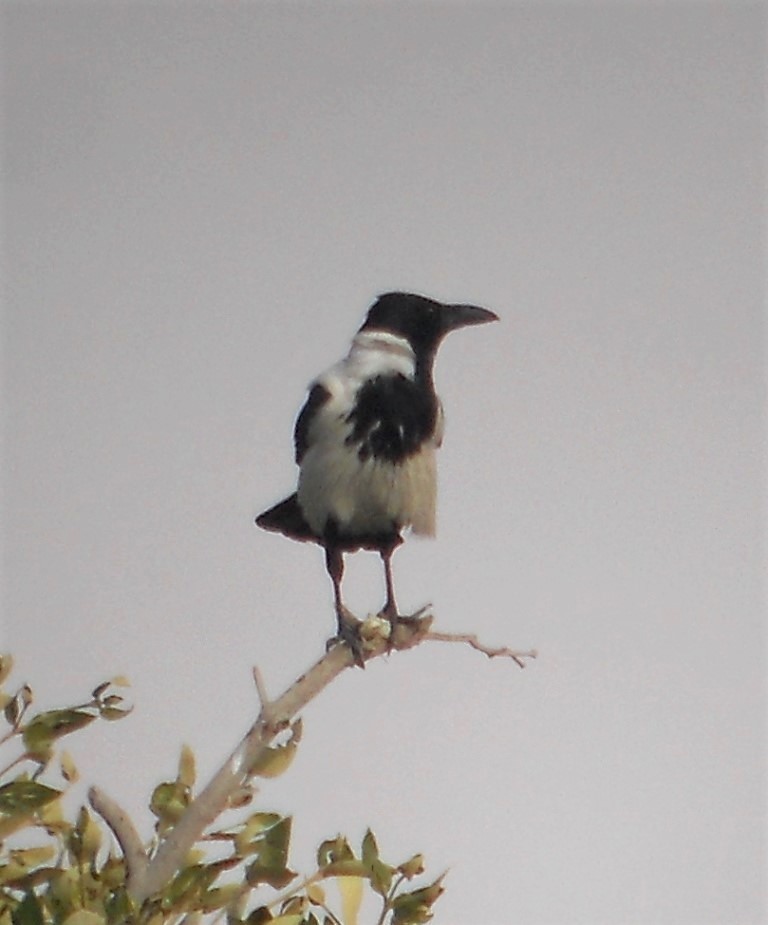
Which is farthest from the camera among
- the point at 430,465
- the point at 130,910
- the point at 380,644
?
the point at 430,465

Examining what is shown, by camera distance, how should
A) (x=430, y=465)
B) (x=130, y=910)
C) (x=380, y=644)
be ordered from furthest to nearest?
(x=430, y=465), (x=380, y=644), (x=130, y=910)

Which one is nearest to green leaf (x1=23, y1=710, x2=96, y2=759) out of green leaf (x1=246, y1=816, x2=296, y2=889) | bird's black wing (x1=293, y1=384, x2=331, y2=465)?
green leaf (x1=246, y1=816, x2=296, y2=889)

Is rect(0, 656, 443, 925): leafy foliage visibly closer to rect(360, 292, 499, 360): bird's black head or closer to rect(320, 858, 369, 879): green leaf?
rect(320, 858, 369, 879): green leaf

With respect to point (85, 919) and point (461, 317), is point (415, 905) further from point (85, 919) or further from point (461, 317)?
point (461, 317)

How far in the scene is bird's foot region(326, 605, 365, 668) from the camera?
0.64 m

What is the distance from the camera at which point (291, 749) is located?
495 millimetres

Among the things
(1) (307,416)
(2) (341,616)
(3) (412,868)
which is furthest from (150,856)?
(1) (307,416)

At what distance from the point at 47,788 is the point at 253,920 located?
0.11 metres

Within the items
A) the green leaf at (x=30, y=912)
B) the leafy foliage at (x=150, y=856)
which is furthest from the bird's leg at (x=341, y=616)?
the green leaf at (x=30, y=912)

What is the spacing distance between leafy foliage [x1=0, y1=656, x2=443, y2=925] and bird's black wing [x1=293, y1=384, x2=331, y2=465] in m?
0.32

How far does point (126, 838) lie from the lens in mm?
477

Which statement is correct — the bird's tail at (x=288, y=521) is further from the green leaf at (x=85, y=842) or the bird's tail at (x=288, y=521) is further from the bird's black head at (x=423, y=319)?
the green leaf at (x=85, y=842)

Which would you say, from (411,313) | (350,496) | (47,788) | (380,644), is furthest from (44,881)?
(411,313)

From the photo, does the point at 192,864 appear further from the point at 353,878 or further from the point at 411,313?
the point at 411,313
